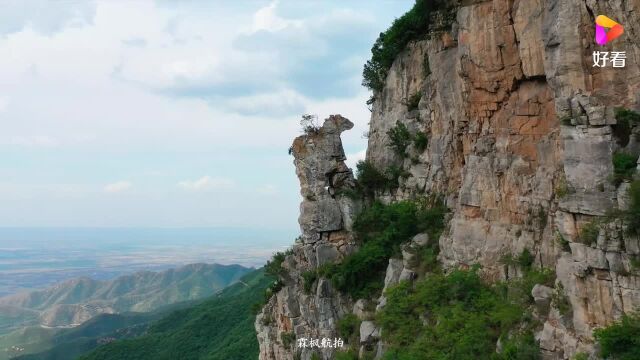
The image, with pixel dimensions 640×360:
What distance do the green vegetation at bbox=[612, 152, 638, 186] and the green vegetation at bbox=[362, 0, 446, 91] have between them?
12.6 meters

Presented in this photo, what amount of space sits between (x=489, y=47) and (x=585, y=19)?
444 centimetres

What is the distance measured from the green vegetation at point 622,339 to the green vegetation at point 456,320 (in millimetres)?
2312

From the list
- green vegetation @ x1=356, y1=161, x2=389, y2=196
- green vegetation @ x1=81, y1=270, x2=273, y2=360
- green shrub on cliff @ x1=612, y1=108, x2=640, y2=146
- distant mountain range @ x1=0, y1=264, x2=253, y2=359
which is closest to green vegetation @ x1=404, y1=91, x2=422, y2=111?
green vegetation @ x1=356, y1=161, x2=389, y2=196

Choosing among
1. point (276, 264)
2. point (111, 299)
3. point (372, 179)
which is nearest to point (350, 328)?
point (276, 264)

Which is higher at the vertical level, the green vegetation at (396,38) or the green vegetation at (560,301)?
the green vegetation at (396,38)

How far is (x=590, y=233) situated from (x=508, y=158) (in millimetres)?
5464

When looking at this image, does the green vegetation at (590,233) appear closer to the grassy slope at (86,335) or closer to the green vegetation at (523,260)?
the green vegetation at (523,260)

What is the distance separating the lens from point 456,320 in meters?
16.6

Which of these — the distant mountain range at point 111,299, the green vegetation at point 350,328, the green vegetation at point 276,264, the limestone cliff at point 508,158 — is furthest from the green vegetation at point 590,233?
the distant mountain range at point 111,299

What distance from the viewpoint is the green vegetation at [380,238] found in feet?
72.6

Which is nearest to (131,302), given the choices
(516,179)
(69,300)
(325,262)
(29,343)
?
(69,300)

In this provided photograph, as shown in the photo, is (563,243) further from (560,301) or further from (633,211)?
(633,211)

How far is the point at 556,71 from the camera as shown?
14.3 meters

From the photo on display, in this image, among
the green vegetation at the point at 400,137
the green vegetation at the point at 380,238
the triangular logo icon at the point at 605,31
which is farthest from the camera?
the green vegetation at the point at 400,137
